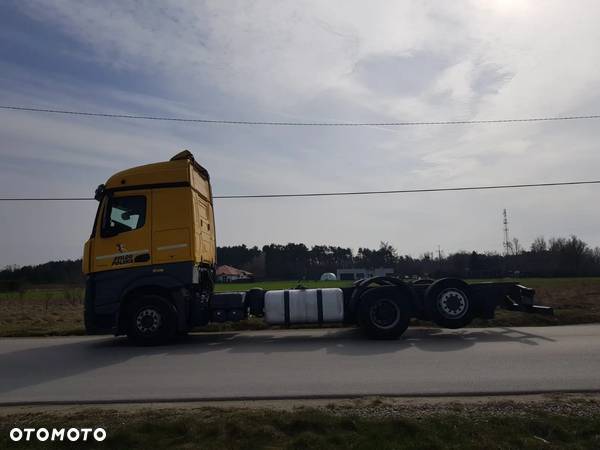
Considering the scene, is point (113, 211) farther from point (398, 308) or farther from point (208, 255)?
point (398, 308)

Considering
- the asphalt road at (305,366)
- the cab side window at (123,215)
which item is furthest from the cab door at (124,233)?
the asphalt road at (305,366)

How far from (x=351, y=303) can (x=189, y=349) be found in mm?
3567

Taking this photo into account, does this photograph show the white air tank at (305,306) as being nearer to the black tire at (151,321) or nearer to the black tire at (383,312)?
the black tire at (383,312)

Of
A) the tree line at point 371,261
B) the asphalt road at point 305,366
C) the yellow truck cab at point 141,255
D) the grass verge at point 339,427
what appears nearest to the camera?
the grass verge at point 339,427

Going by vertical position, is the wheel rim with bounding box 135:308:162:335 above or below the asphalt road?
above

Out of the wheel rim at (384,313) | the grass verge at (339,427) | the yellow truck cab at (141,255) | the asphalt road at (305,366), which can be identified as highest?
the yellow truck cab at (141,255)

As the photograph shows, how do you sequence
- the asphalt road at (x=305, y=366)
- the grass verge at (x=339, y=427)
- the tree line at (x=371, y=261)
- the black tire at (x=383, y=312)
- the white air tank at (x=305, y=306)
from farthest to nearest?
the tree line at (x=371, y=261), the white air tank at (x=305, y=306), the black tire at (x=383, y=312), the asphalt road at (x=305, y=366), the grass verge at (x=339, y=427)

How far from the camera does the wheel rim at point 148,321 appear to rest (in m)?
11.3

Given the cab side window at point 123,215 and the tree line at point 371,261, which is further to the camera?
the tree line at point 371,261

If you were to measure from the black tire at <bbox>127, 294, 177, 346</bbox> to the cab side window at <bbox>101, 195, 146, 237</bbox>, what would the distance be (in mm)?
1490

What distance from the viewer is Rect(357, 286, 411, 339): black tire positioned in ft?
38.0

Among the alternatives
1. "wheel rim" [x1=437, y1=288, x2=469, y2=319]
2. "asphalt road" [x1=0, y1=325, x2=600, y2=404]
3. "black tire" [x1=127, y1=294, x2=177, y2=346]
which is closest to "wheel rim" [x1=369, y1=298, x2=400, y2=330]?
"asphalt road" [x1=0, y1=325, x2=600, y2=404]

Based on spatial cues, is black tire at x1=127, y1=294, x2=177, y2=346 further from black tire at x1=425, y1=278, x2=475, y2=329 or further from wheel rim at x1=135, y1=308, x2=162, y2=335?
black tire at x1=425, y1=278, x2=475, y2=329

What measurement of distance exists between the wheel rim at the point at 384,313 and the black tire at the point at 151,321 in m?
4.17
